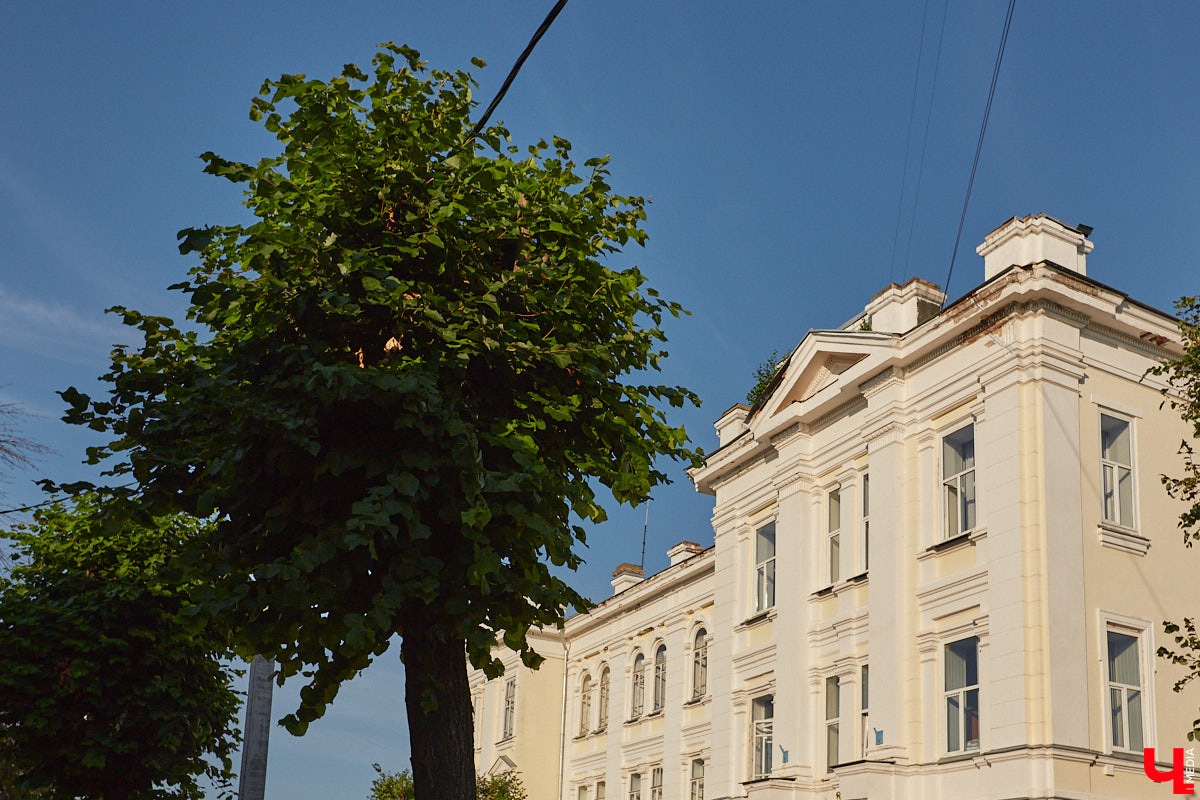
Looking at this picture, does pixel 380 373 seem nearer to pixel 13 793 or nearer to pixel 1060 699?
pixel 1060 699

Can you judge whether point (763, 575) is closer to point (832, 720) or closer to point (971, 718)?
point (832, 720)

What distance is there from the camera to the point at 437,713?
1062cm

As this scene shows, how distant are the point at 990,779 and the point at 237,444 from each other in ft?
43.5

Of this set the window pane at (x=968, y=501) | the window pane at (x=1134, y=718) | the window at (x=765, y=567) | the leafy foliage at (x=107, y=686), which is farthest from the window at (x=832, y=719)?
the leafy foliage at (x=107, y=686)

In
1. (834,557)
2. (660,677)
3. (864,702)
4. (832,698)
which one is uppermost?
(834,557)

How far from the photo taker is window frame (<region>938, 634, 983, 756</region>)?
19.8m

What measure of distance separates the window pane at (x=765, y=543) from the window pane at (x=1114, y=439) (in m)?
7.85

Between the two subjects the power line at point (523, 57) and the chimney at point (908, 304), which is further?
the chimney at point (908, 304)

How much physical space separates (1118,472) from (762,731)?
359 inches

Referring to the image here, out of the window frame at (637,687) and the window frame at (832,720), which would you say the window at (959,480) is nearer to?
the window frame at (832,720)

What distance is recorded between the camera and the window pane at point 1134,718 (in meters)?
19.3

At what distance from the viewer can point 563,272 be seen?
11.8 meters

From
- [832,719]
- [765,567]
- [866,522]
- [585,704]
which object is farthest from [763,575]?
[585,704]

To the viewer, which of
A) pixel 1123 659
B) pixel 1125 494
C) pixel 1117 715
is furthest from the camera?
pixel 1125 494
